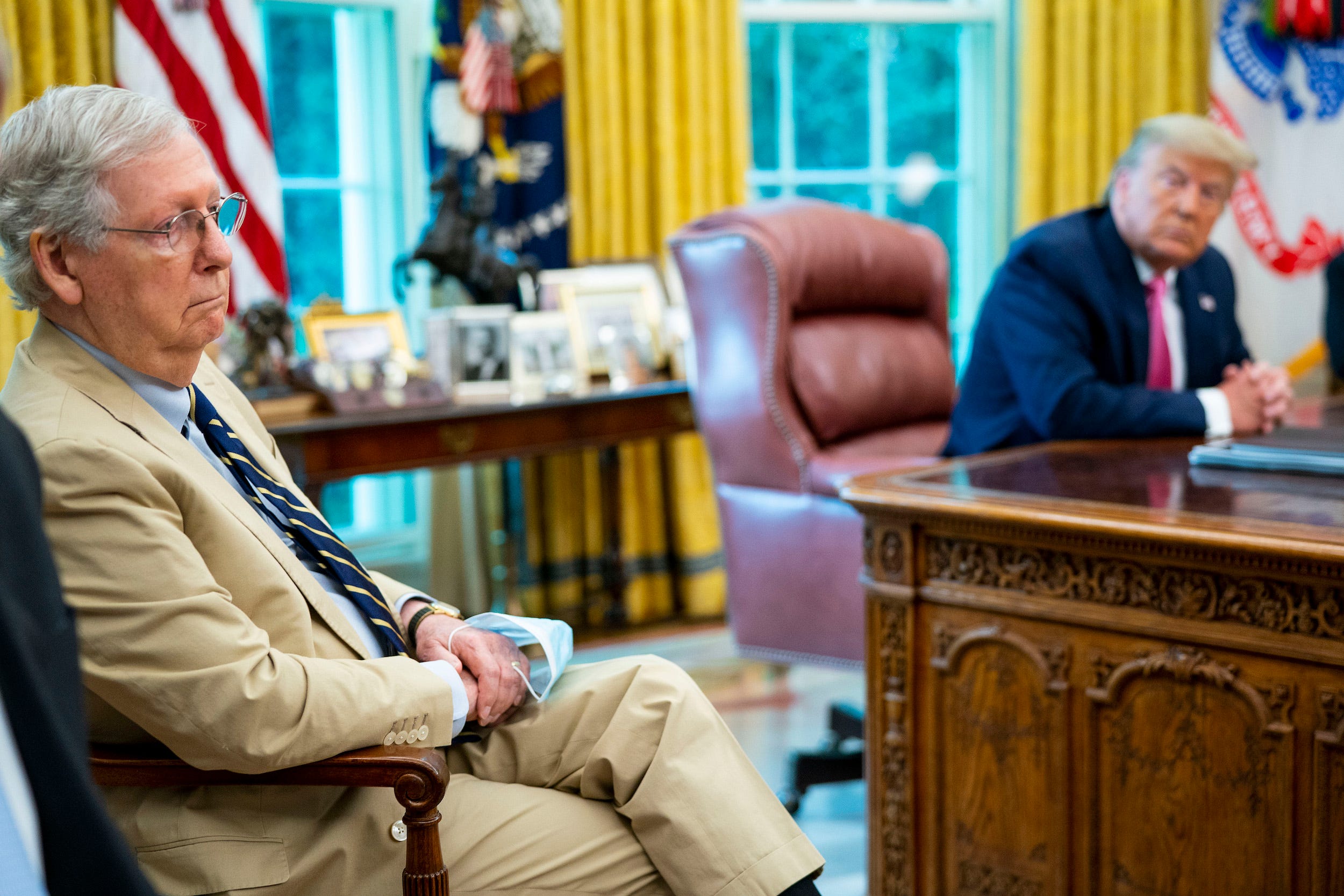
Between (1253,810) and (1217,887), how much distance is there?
12 cm

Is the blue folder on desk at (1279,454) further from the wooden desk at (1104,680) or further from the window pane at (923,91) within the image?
the window pane at (923,91)

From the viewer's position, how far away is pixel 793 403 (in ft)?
9.39

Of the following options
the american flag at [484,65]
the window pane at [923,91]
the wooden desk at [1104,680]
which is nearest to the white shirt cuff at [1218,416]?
the wooden desk at [1104,680]

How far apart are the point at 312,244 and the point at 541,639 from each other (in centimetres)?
279

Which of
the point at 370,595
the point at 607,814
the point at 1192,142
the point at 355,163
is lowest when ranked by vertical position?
the point at 607,814

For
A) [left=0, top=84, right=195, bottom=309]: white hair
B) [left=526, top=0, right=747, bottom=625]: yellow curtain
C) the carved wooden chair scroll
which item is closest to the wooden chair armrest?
the carved wooden chair scroll

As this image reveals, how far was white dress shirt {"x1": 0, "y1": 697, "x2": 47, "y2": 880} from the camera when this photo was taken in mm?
785

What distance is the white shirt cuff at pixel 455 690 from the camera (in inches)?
54.8

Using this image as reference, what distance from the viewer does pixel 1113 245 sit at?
247 centimetres

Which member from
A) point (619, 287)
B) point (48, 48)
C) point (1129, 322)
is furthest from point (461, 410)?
point (1129, 322)

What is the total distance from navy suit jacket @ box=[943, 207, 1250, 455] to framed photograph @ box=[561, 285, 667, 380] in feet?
4.48

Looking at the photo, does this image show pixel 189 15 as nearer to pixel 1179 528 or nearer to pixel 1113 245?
pixel 1113 245

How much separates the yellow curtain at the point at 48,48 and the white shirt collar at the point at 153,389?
1.95 metres

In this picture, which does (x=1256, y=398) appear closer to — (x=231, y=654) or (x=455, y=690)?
→ (x=455, y=690)
